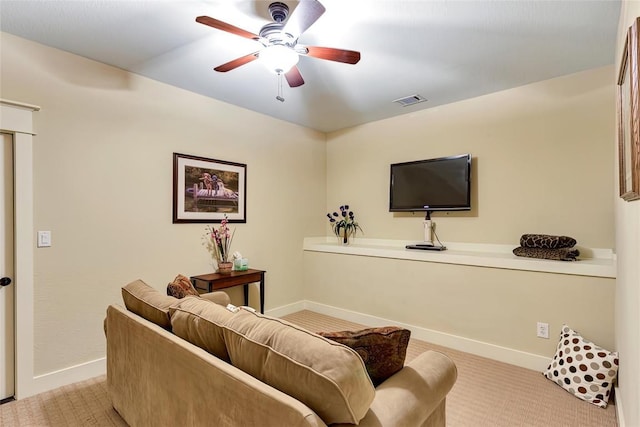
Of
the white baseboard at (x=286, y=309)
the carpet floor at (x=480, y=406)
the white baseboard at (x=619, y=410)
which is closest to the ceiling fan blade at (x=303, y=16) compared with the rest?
the carpet floor at (x=480, y=406)

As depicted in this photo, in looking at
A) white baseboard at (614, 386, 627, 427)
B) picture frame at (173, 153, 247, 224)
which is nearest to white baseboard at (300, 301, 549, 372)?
white baseboard at (614, 386, 627, 427)

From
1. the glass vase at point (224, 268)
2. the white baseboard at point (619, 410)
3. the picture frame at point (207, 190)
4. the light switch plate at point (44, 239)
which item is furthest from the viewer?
the glass vase at point (224, 268)

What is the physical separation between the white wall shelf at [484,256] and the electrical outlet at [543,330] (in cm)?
45

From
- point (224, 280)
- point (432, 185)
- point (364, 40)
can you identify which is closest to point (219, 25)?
point (364, 40)

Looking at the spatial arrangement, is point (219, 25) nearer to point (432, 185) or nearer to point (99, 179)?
point (99, 179)

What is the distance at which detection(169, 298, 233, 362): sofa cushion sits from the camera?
1.40m

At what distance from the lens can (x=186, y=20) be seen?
2141mm

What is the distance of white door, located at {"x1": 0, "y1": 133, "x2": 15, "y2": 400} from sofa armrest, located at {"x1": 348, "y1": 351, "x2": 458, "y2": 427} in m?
2.72

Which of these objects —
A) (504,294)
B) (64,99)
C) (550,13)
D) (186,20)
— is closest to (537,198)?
(504,294)

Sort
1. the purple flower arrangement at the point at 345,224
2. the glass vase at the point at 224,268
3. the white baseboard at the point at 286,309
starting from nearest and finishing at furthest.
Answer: the glass vase at the point at 224,268, the white baseboard at the point at 286,309, the purple flower arrangement at the point at 345,224

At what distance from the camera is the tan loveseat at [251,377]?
104 centimetres

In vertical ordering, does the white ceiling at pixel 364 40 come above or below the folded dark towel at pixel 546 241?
above

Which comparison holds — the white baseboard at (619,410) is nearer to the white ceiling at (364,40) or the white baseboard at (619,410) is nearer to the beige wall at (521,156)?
the beige wall at (521,156)

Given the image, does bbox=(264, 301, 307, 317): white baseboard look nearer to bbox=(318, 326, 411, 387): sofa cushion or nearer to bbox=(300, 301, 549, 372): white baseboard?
bbox=(300, 301, 549, 372): white baseboard
